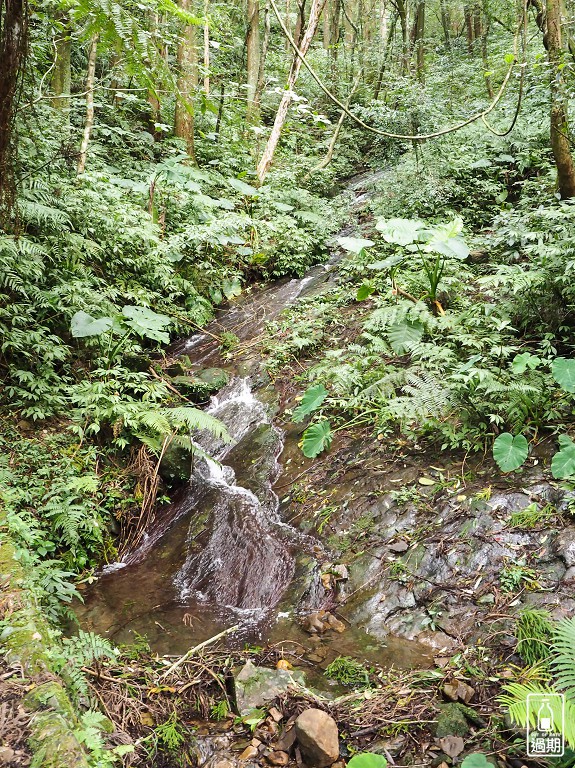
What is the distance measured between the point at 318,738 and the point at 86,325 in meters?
4.65

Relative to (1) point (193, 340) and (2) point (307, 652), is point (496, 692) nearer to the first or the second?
(2) point (307, 652)

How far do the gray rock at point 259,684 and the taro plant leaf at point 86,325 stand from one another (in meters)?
3.91

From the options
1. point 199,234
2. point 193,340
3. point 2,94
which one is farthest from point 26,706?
point 199,234

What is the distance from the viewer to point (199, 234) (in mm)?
8078

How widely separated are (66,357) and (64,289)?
0.87m

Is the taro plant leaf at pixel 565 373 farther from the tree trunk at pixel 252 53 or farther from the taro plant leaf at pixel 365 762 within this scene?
the tree trunk at pixel 252 53

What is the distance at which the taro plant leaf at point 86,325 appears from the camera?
5.54m

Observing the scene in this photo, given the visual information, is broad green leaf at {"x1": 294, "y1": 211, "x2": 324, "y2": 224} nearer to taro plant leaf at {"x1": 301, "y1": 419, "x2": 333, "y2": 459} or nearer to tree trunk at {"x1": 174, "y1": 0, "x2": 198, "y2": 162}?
tree trunk at {"x1": 174, "y1": 0, "x2": 198, "y2": 162}

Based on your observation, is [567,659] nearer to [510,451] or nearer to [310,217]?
[510,451]

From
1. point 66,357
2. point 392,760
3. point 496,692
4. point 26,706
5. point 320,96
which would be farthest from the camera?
point 320,96

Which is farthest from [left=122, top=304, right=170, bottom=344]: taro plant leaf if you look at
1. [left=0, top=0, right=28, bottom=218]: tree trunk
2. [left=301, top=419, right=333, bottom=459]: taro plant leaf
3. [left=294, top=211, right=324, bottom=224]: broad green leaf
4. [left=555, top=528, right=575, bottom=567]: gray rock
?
[left=294, top=211, right=324, bottom=224]: broad green leaf

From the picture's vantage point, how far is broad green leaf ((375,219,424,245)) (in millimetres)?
5477

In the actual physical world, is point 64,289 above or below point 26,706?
above

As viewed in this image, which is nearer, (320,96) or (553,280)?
(553,280)
